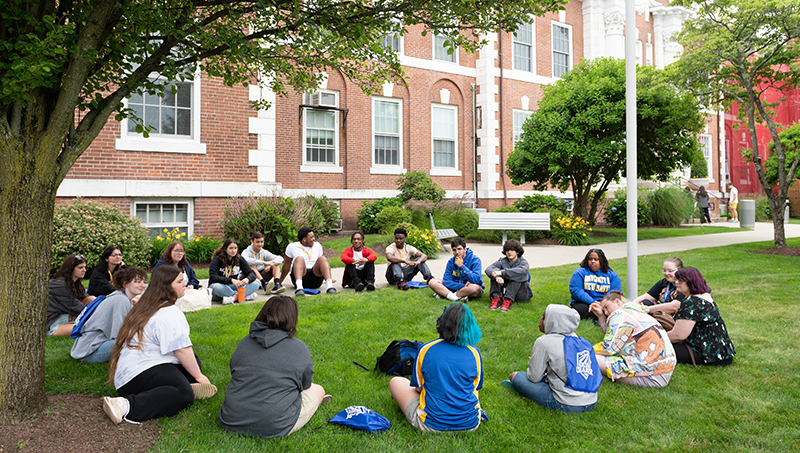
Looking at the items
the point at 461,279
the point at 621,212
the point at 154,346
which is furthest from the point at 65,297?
the point at 621,212

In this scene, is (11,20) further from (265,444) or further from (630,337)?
(630,337)

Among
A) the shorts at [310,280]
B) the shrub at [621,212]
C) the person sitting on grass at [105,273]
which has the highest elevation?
the shrub at [621,212]

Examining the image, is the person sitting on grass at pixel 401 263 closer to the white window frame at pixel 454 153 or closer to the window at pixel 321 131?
the window at pixel 321 131

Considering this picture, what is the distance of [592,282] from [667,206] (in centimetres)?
1804

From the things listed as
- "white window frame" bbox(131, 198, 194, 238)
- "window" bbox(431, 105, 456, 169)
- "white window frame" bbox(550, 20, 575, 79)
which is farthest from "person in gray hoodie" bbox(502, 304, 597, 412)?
"white window frame" bbox(550, 20, 575, 79)

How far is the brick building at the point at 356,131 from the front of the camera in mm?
12531

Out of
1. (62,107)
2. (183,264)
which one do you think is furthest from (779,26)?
(62,107)

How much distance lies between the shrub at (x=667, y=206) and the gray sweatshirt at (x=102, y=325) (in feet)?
73.4

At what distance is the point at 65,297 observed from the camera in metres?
6.21

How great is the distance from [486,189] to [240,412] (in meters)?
18.4

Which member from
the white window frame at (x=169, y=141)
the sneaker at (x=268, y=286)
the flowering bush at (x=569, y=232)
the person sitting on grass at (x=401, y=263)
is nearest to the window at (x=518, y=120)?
the flowering bush at (x=569, y=232)

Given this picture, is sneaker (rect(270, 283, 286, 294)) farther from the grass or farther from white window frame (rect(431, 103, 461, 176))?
white window frame (rect(431, 103, 461, 176))

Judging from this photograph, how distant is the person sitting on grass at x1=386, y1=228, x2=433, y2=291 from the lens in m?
9.34

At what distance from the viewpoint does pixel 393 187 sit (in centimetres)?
1936
